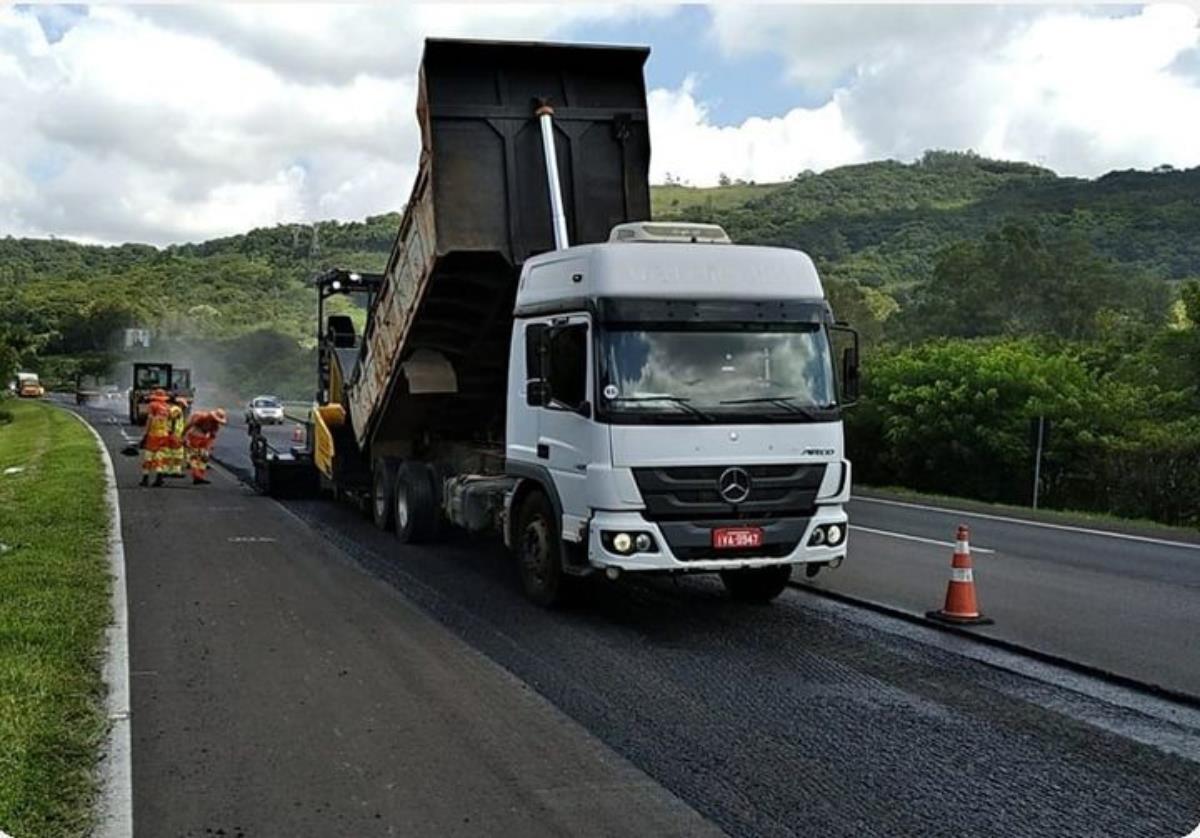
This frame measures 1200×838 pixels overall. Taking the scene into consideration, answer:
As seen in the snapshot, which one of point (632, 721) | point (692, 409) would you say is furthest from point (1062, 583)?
point (632, 721)

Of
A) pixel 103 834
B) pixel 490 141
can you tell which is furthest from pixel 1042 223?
pixel 103 834

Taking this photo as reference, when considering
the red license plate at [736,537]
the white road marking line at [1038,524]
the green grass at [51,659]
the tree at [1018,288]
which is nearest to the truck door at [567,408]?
the red license plate at [736,537]

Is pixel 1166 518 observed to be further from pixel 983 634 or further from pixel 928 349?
pixel 983 634

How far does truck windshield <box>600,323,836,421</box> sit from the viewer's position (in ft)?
28.1

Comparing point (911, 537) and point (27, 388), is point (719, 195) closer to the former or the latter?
point (27, 388)

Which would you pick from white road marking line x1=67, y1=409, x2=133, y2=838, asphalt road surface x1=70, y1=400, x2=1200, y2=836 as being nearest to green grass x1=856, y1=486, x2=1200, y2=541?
asphalt road surface x1=70, y1=400, x2=1200, y2=836

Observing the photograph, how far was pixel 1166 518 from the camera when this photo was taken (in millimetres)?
19188

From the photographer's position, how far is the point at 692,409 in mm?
8570

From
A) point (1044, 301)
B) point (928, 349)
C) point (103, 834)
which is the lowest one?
point (103, 834)

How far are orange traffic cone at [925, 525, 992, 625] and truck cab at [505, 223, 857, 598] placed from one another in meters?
0.88

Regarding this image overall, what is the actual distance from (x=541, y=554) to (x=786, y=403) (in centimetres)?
225

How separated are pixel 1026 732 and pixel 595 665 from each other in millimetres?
2614

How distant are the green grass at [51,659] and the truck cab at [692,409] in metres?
3.43

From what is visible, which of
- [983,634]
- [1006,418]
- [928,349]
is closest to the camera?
[983,634]
